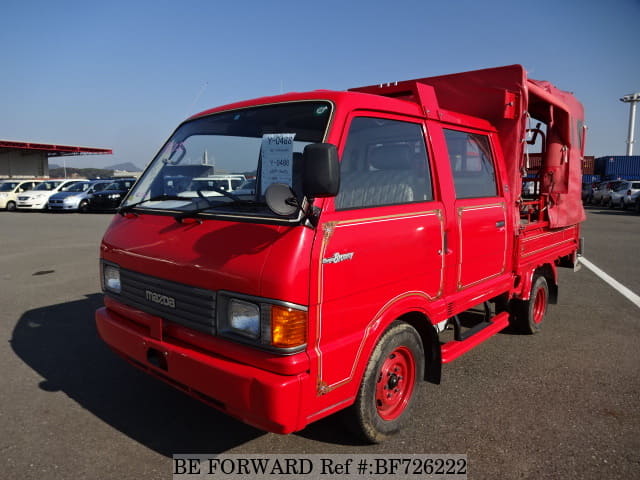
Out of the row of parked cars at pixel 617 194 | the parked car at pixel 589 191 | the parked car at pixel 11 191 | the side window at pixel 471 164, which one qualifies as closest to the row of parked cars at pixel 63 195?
the parked car at pixel 11 191

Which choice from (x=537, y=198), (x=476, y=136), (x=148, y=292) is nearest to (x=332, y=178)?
(x=148, y=292)

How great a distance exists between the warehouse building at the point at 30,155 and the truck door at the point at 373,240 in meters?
52.7

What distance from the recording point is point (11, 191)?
2486cm

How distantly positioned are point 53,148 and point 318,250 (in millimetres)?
55424

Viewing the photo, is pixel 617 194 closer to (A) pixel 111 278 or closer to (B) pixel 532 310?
(B) pixel 532 310

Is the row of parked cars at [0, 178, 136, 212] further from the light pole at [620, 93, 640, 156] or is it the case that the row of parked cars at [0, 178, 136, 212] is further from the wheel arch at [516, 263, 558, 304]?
the light pole at [620, 93, 640, 156]

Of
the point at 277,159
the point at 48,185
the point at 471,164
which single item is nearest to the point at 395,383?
the point at 277,159

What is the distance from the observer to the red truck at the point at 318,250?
250cm

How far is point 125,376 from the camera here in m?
4.12

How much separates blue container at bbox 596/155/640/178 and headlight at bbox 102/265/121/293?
45240 millimetres

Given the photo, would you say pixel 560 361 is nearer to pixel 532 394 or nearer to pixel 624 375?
pixel 624 375

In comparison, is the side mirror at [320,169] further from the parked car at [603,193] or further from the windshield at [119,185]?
the parked car at [603,193]

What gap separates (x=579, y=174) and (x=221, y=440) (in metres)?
5.30

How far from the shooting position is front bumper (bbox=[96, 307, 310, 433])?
7.91 feet
